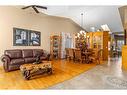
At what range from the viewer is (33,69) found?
14.8ft

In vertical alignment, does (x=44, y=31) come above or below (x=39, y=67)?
above

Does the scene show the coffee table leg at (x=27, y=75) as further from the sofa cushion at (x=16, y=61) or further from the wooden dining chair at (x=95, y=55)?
the wooden dining chair at (x=95, y=55)

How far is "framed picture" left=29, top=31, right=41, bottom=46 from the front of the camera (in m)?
7.48

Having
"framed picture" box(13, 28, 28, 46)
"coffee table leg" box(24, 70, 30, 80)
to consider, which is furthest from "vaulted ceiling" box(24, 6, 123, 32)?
"coffee table leg" box(24, 70, 30, 80)

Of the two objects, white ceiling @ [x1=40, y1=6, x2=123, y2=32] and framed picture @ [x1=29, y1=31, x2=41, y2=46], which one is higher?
white ceiling @ [x1=40, y1=6, x2=123, y2=32]

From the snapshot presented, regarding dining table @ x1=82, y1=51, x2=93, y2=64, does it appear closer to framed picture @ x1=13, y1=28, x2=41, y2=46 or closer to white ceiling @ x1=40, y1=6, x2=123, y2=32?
white ceiling @ x1=40, y1=6, x2=123, y2=32

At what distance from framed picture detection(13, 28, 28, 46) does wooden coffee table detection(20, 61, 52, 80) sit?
257cm

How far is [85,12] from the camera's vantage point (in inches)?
321

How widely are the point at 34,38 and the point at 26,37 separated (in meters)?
0.60

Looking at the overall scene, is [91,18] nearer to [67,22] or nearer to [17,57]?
[67,22]

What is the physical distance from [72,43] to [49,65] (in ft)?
19.5

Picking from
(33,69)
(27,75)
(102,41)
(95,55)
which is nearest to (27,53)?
(33,69)

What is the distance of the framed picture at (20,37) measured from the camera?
6589mm
